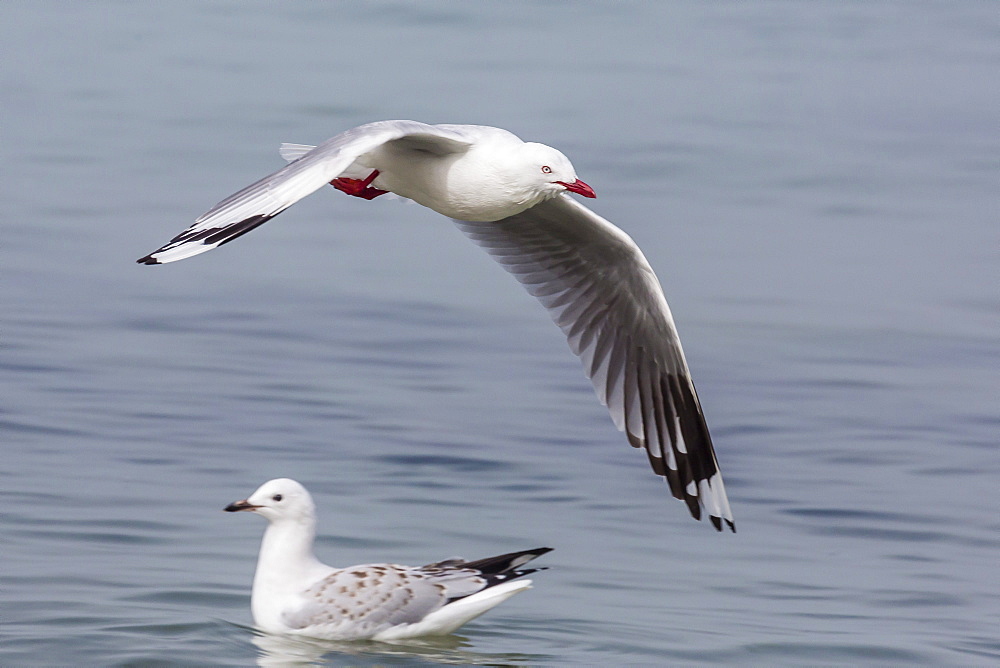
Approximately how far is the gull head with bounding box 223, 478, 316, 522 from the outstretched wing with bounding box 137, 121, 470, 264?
5.62 feet

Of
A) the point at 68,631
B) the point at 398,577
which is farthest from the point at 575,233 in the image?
the point at 68,631

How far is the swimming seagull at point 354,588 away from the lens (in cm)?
688

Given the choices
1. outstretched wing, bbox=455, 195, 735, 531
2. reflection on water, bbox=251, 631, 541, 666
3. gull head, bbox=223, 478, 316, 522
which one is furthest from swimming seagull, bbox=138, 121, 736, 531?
reflection on water, bbox=251, 631, 541, 666

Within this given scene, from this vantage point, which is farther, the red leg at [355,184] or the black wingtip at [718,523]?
the black wingtip at [718,523]

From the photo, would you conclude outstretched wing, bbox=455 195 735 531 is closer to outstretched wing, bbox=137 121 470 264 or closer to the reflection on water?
the reflection on water

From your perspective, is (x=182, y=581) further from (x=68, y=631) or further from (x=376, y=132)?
(x=376, y=132)

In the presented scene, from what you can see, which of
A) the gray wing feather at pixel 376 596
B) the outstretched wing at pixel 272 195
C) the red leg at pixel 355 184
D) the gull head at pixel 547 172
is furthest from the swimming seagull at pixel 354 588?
the outstretched wing at pixel 272 195

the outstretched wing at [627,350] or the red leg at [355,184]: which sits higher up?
the red leg at [355,184]

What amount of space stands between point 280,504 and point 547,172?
5.85ft

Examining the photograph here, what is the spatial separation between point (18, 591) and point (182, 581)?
0.63m

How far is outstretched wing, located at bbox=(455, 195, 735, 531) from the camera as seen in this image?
783 centimetres

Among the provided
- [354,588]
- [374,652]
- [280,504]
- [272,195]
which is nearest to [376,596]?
[354,588]

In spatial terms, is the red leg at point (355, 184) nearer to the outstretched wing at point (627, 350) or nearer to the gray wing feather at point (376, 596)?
the outstretched wing at point (627, 350)

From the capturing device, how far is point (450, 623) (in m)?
6.99
